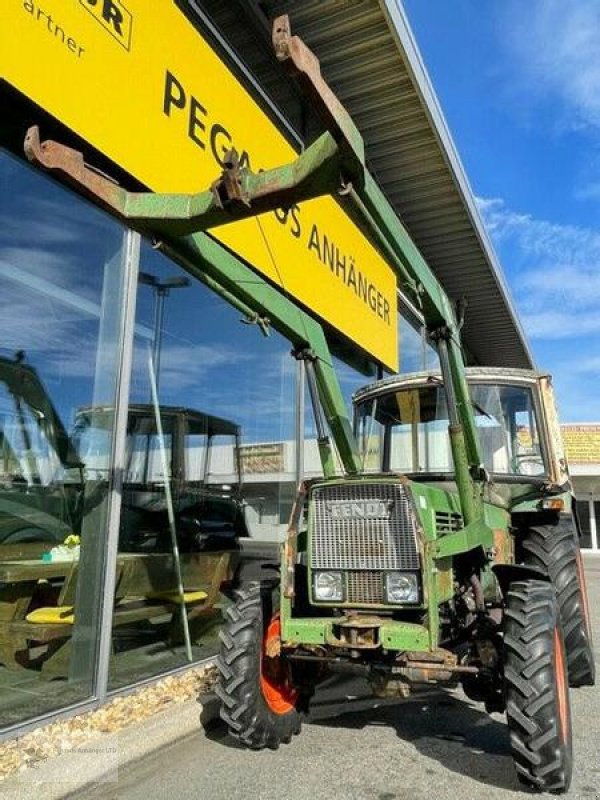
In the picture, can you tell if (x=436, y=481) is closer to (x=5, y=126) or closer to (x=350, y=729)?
(x=350, y=729)

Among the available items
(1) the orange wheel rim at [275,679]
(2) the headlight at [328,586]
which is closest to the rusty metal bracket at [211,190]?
(2) the headlight at [328,586]

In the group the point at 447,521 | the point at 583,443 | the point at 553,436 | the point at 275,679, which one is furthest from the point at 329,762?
the point at 583,443

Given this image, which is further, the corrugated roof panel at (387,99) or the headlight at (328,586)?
the corrugated roof panel at (387,99)

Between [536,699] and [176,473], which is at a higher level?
[176,473]

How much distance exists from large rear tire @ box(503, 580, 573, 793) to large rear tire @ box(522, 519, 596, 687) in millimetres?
1367

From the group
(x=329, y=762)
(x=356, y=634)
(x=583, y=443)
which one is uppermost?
(x=583, y=443)

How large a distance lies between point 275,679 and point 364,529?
1038 millimetres

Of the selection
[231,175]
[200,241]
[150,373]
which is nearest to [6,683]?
[150,373]

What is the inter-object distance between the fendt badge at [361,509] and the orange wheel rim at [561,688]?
3.56 feet

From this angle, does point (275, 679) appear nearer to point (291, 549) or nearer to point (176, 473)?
point (291, 549)

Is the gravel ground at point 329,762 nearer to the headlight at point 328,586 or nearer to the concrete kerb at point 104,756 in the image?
the concrete kerb at point 104,756

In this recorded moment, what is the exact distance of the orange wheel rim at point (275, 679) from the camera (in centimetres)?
398

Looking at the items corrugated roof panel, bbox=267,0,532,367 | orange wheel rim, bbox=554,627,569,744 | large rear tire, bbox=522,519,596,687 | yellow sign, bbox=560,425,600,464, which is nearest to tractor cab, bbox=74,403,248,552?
large rear tire, bbox=522,519,596,687

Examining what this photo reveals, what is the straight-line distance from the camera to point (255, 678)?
381cm
